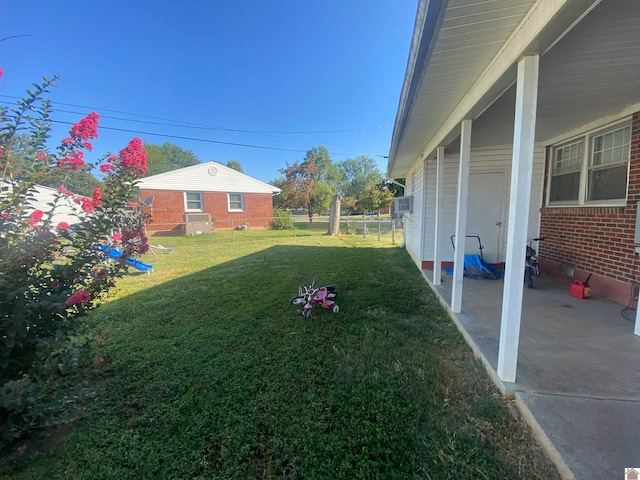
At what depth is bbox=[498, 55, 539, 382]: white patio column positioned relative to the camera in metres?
1.77

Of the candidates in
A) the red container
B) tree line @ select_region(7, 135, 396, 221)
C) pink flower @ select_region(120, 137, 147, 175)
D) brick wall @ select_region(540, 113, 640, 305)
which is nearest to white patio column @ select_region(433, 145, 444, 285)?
the red container

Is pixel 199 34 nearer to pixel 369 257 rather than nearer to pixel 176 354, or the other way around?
pixel 369 257

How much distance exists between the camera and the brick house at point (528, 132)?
1.75 meters

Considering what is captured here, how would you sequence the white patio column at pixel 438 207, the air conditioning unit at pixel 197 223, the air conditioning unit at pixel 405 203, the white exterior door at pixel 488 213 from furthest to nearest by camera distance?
the air conditioning unit at pixel 197 223 → the air conditioning unit at pixel 405 203 → the white exterior door at pixel 488 213 → the white patio column at pixel 438 207

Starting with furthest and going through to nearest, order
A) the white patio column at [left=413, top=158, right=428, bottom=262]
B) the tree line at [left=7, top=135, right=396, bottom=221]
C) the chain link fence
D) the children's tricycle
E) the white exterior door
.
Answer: the chain link fence → the white patio column at [left=413, top=158, right=428, bottom=262] → the white exterior door → the children's tricycle → the tree line at [left=7, top=135, right=396, bottom=221]

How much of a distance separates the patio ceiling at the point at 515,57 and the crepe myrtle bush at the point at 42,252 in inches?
91.8

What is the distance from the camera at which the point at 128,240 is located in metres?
2.03

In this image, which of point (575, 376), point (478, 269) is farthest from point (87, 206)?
point (478, 269)

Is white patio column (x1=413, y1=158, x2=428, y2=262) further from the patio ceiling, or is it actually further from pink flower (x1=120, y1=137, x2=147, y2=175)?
pink flower (x1=120, y1=137, x2=147, y2=175)

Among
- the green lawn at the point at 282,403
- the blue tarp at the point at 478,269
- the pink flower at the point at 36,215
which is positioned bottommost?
the green lawn at the point at 282,403

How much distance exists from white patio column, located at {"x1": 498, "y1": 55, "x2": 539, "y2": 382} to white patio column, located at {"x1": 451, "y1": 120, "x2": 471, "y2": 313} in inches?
49.3

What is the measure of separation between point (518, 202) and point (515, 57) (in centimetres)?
96

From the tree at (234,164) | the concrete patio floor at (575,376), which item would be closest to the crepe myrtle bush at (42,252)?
the concrete patio floor at (575,376)

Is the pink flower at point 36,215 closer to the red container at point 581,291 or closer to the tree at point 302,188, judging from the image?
the red container at point 581,291
